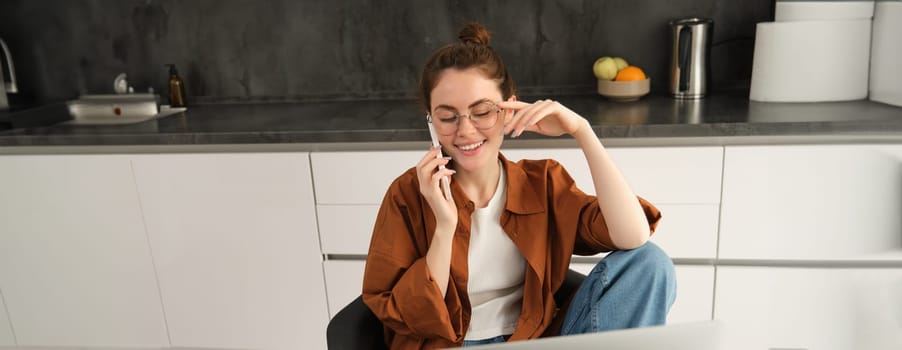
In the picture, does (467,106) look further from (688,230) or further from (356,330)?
(688,230)

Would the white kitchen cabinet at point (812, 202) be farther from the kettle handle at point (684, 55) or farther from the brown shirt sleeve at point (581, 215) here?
the brown shirt sleeve at point (581, 215)

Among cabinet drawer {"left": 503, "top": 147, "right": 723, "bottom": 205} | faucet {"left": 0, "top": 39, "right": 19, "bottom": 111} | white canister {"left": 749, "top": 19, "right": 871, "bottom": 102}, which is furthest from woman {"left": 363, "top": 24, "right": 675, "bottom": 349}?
faucet {"left": 0, "top": 39, "right": 19, "bottom": 111}

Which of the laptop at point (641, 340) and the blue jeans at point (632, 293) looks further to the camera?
the blue jeans at point (632, 293)

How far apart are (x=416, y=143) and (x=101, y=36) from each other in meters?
1.49

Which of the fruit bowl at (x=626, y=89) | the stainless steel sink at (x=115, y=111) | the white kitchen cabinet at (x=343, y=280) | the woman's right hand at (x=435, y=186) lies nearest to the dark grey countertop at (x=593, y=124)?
the fruit bowl at (x=626, y=89)

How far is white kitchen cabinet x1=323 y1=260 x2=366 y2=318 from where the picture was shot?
190 centimetres

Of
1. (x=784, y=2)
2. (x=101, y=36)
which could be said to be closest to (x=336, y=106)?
(x=101, y=36)

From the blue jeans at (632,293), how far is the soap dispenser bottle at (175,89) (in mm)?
1876

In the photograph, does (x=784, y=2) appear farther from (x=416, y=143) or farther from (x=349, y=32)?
(x=349, y=32)

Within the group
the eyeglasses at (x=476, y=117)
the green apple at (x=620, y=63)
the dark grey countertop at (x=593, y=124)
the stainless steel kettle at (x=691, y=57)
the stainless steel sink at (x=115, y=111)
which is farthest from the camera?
the stainless steel sink at (x=115, y=111)

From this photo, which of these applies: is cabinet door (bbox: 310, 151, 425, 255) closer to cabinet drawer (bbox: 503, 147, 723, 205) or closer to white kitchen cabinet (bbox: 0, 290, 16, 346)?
cabinet drawer (bbox: 503, 147, 723, 205)

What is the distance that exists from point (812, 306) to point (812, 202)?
30 centimetres

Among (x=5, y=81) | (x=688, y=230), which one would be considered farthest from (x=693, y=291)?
(x=5, y=81)

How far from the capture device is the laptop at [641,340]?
54cm
